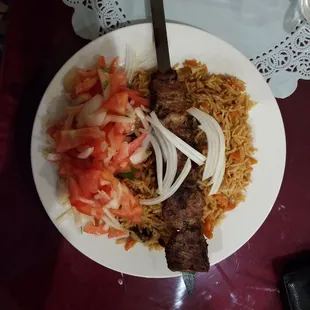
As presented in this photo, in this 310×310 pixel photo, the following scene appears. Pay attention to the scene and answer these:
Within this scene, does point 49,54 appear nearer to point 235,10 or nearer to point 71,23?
point 71,23

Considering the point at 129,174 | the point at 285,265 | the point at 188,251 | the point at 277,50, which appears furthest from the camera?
the point at 285,265

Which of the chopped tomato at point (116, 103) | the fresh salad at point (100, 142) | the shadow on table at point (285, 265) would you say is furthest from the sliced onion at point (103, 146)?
the shadow on table at point (285, 265)

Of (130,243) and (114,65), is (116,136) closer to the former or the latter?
(114,65)

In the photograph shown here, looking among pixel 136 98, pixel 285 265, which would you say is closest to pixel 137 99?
pixel 136 98

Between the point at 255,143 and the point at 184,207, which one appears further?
the point at 255,143

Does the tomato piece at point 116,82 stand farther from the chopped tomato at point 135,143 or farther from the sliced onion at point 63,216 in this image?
the sliced onion at point 63,216

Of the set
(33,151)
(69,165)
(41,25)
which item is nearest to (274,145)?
(69,165)
